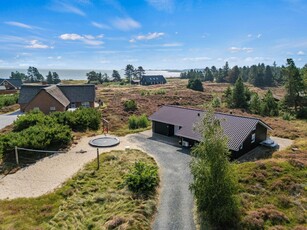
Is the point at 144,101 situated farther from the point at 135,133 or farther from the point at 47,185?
the point at 47,185

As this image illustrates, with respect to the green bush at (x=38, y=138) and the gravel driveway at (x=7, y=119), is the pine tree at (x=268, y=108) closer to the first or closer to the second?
the green bush at (x=38, y=138)

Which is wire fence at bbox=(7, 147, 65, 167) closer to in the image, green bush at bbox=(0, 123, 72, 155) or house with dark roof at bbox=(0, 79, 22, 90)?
green bush at bbox=(0, 123, 72, 155)

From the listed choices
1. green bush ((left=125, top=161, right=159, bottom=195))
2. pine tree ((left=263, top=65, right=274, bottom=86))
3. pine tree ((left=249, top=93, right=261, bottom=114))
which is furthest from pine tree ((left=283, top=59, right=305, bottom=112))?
pine tree ((left=263, top=65, right=274, bottom=86))

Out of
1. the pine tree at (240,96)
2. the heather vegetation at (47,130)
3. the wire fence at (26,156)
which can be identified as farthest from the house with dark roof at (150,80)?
the wire fence at (26,156)

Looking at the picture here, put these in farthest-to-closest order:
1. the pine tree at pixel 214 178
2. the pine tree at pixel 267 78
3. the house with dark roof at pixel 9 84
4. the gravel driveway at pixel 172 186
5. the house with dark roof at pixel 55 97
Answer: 1. the pine tree at pixel 267 78
2. the house with dark roof at pixel 9 84
3. the house with dark roof at pixel 55 97
4. the gravel driveway at pixel 172 186
5. the pine tree at pixel 214 178

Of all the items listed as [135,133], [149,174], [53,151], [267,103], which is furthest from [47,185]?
[267,103]
